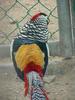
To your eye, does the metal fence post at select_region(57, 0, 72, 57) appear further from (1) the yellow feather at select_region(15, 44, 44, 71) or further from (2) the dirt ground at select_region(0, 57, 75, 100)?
(1) the yellow feather at select_region(15, 44, 44, 71)

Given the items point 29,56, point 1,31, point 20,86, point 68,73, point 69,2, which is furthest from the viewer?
point 1,31

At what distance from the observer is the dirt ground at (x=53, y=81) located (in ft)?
5.19

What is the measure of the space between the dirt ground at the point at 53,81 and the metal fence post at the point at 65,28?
0.06 meters

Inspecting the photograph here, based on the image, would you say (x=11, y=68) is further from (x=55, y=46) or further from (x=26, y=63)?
(x=26, y=63)

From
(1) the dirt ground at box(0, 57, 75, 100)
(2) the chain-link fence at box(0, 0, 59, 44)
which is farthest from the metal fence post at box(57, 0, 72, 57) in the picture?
(2) the chain-link fence at box(0, 0, 59, 44)

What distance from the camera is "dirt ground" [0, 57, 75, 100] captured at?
158 centimetres

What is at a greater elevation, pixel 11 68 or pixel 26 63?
pixel 26 63

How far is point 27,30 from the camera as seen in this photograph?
36.8 inches

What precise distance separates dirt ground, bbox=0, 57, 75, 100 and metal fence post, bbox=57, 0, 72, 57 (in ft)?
0.20

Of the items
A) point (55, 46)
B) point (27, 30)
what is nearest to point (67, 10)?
point (55, 46)

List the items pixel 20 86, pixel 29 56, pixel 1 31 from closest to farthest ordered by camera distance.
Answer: pixel 29 56 → pixel 20 86 → pixel 1 31

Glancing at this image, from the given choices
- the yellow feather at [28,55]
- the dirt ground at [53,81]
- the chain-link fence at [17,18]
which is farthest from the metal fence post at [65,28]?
the yellow feather at [28,55]

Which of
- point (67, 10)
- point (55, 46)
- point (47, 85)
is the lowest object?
point (47, 85)

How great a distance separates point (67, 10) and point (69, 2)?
67 mm
